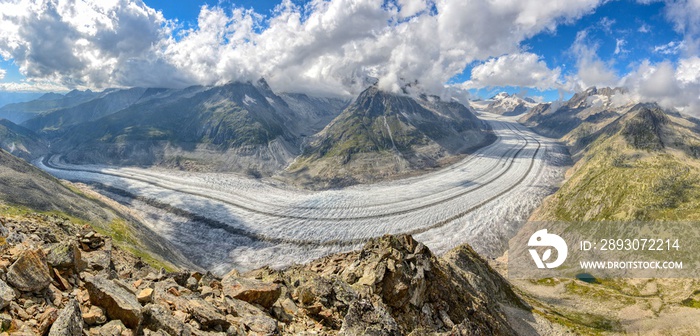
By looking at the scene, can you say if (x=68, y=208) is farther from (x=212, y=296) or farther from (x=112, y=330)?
(x=112, y=330)

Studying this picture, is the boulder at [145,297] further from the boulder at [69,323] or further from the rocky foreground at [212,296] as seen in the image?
the boulder at [69,323]

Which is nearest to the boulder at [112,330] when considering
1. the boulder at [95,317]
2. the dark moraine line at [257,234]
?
the boulder at [95,317]

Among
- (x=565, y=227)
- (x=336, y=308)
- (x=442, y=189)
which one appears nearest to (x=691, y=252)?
(x=565, y=227)

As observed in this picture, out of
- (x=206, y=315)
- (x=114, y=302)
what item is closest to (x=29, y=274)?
(x=114, y=302)

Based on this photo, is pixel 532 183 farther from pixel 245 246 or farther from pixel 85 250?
pixel 85 250

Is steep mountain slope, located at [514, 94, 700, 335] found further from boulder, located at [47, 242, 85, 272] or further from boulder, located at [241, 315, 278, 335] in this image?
boulder, located at [47, 242, 85, 272]
